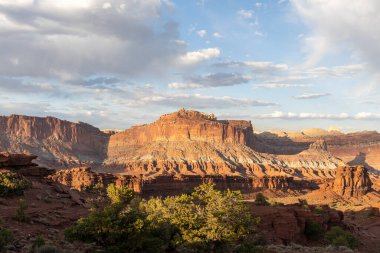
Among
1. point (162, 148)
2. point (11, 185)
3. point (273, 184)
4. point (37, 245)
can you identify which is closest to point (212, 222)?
point (37, 245)

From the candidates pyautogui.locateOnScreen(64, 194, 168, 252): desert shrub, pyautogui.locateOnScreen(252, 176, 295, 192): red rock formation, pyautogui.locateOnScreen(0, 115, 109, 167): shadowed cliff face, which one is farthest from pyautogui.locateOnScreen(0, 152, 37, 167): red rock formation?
pyautogui.locateOnScreen(0, 115, 109, 167): shadowed cliff face

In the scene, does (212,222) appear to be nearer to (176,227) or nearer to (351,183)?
(176,227)

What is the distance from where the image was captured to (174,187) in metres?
79.4

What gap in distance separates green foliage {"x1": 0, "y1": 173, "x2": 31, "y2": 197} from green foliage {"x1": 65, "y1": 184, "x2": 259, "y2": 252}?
44.5 ft

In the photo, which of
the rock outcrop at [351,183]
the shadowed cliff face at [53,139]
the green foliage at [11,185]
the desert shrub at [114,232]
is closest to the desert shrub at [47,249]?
the desert shrub at [114,232]

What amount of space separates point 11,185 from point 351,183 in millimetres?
78086

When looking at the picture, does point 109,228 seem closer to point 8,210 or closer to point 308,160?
point 8,210

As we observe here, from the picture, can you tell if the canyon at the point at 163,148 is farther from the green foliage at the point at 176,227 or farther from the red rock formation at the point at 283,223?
the green foliage at the point at 176,227

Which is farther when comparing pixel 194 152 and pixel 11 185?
pixel 194 152

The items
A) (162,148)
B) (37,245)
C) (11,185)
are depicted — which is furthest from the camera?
(162,148)

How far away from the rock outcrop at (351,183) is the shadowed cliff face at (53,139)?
302ft

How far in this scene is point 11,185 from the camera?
98.0ft

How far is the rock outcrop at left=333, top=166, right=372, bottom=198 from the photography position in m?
88.7

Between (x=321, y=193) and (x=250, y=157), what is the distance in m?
62.9
